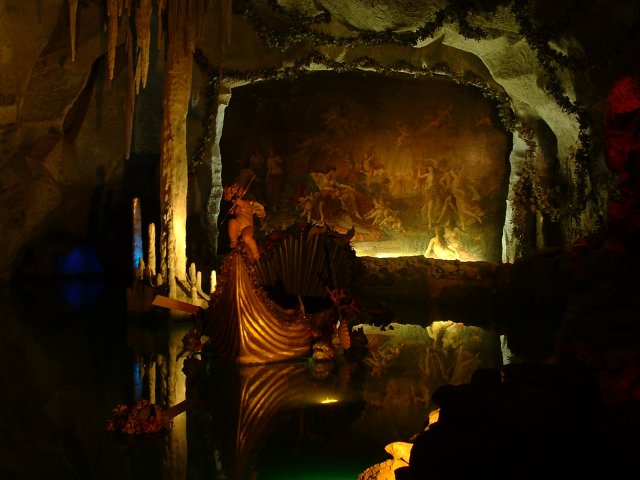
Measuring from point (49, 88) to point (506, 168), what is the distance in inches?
372

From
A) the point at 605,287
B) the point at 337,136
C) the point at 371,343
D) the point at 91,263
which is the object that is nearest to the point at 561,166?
the point at 337,136

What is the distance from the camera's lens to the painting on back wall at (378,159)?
1416cm

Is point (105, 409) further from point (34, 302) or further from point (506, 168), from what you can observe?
point (506, 168)

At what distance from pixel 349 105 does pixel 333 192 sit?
2.02 m

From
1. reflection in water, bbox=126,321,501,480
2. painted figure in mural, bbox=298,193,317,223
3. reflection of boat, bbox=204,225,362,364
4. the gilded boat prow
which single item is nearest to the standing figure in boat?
reflection of boat, bbox=204,225,362,364

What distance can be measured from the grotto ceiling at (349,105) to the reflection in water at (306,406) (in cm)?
442

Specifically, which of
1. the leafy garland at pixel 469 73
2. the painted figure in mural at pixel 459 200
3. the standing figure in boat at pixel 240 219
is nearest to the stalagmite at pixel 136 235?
the standing figure in boat at pixel 240 219

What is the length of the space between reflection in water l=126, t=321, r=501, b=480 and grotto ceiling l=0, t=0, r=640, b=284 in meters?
4.42

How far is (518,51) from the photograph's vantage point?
11.9m

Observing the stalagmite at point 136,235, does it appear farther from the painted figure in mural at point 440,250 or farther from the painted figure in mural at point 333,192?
the painted figure in mural at point 440,250

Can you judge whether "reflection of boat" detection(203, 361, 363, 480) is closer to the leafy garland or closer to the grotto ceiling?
the grotto ceiling

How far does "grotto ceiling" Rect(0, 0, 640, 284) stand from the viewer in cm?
1077

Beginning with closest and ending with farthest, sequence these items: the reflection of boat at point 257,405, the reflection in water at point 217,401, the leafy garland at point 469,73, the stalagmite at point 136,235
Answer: the reflection in water at point 217,401, the reflection of boat at point 257,405, the stalagmite at point 136,235, the leafy garland at point 469,73

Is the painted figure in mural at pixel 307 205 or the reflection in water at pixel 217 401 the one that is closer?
the reflection in water at pixel 217 401
